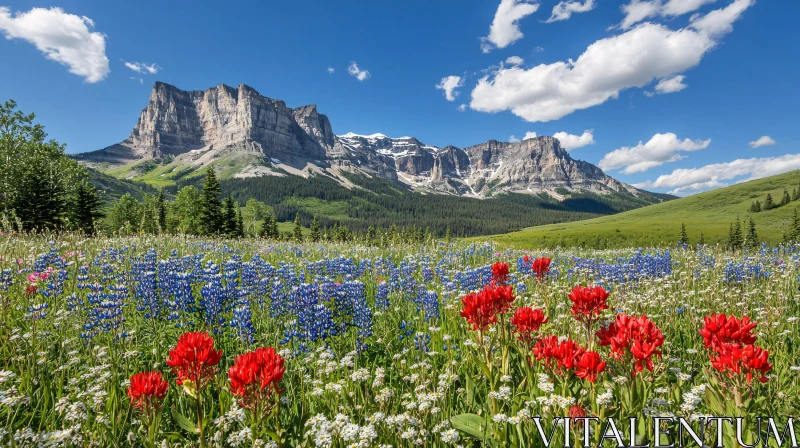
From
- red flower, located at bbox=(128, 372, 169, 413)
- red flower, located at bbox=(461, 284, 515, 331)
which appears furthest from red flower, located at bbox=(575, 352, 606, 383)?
red flower, located at bbox=(128, 372, 169, 413)

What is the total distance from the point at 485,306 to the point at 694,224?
182 meters

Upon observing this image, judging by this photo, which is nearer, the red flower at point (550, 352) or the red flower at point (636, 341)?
the red flower at point (636, 341)

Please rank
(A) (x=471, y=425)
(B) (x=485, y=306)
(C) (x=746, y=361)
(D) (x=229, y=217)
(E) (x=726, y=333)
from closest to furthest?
(C) (x=746, y=361)
(E) (x=726, y=333)
(A) (x=471, y=425)
(B) (x=485, y=306)
(D) (x=229, y=217)

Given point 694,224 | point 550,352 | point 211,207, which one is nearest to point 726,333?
point 550,352

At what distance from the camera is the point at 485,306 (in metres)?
4.09

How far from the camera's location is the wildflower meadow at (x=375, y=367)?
2.94 meters

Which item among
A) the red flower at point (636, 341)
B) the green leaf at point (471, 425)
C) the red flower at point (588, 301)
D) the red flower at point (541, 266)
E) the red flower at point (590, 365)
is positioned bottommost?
the green leaf at point (471, 425)

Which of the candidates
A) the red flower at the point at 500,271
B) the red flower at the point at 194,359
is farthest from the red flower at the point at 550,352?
the red flower at the point at 194,359

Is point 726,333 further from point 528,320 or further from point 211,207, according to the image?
point 211,207

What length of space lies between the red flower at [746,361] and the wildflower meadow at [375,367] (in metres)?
0.02

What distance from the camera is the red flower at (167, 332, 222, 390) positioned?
108 inches

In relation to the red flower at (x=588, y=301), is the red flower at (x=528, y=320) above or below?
below

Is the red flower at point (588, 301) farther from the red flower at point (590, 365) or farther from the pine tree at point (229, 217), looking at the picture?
the pine tree at point (229, 217)

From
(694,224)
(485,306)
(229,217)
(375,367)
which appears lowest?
(375,367)
